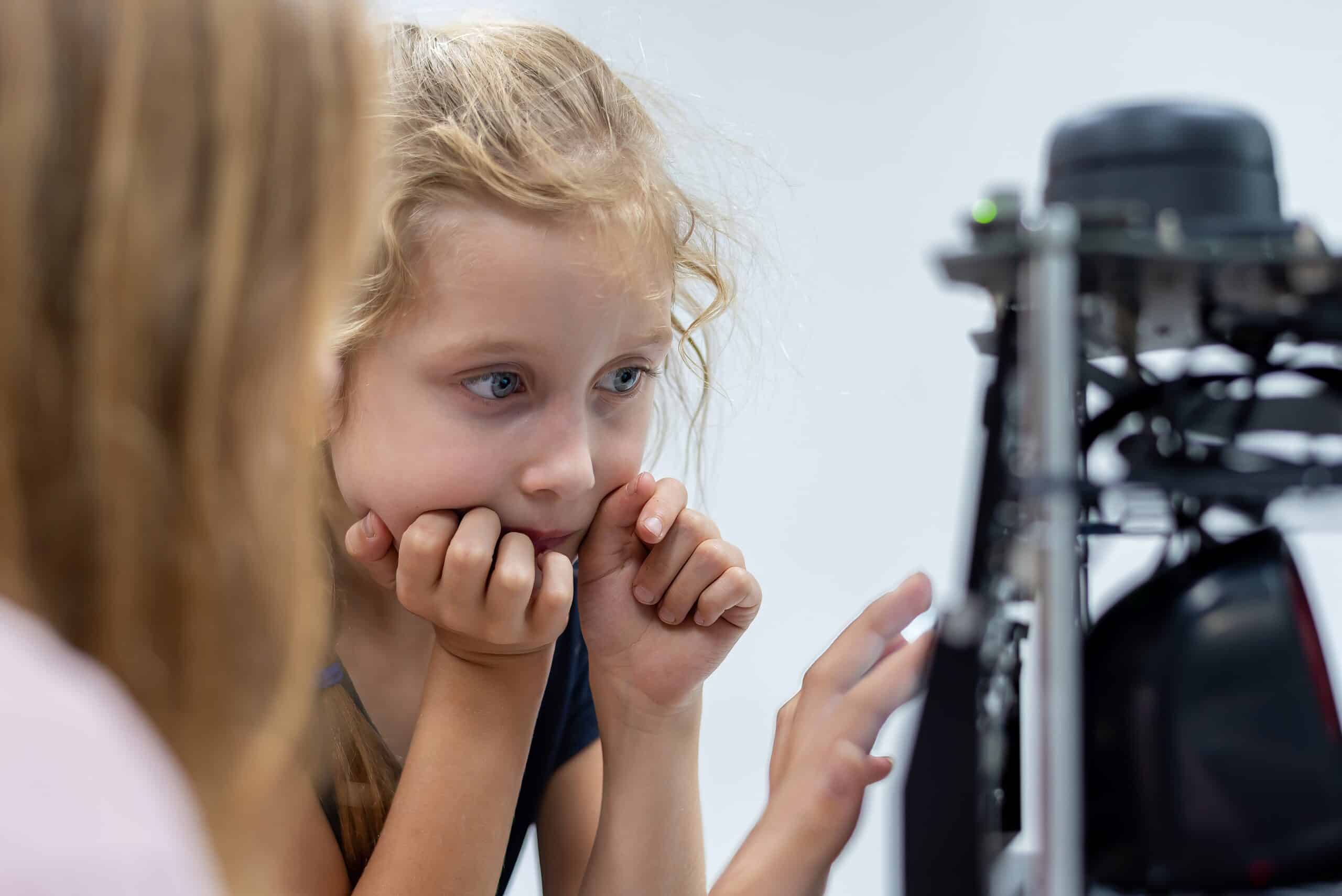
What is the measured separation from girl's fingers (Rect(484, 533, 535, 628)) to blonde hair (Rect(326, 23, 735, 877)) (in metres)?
0.15

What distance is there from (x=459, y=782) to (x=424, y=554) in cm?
14

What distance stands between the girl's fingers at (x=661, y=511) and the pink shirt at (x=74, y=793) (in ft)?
1.61

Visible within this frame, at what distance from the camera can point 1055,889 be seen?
0.41 m

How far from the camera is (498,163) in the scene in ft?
2.41

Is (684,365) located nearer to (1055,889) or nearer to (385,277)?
(385,277)

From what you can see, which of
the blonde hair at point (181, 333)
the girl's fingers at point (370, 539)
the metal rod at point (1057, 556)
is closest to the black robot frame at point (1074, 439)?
the metal rod at point (1057, 556)

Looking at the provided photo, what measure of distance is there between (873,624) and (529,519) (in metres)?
0.24

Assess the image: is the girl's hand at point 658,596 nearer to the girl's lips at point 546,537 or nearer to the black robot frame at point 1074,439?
the girl's lips at point 546,537

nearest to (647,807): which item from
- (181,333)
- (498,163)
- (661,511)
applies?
(661,511)

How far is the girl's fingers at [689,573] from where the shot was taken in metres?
0.81

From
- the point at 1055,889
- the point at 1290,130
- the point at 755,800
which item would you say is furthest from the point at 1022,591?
the point at 1290,130

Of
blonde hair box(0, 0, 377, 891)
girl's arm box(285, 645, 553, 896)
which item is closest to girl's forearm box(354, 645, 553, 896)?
girl's arm box(285, 645, 553, 896)

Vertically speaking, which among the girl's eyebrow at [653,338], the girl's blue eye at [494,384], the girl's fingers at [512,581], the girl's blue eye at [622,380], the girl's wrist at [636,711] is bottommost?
the girl's wrist at [636,711]

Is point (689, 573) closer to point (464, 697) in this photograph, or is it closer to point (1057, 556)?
point (464, 697)
